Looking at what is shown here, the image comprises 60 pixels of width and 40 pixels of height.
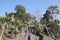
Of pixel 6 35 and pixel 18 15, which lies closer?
pixel 6 35

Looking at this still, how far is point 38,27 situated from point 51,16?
12131 mm

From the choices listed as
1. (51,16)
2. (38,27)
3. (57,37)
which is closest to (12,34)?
(38,27)

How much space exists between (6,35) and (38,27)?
9463 mm

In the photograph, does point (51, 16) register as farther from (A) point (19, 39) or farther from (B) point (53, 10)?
(A) point (19, 39)

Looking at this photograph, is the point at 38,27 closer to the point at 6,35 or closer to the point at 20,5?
the point at 6,35

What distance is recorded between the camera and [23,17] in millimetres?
48312

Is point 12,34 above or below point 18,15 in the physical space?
below

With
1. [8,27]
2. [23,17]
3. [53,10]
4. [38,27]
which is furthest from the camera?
[53,10]

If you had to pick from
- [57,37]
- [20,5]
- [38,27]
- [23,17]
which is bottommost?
[57,37]

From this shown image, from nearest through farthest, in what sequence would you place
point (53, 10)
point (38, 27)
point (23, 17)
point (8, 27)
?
point (8, 27)
point (38, 27)
point (23, 17)
point (53, 10)

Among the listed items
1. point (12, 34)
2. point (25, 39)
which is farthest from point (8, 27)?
point (25, 39)

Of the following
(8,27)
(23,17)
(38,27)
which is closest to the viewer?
(8,27)

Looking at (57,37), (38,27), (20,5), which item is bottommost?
(57,37)

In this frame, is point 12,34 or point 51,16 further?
point 51,16
